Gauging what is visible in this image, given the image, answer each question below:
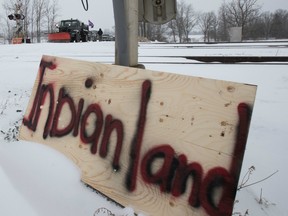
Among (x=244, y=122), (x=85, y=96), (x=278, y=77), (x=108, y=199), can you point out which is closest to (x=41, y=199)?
(x=108, y=199)

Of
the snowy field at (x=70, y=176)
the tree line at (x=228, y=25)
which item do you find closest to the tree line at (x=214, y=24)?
the tree line at (x=228, y=25)

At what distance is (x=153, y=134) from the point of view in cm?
203

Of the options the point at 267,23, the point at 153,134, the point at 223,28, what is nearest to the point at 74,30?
the point at 153,134

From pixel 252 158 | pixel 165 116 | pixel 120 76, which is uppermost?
pixel 120 76

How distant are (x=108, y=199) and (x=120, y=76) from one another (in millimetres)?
874

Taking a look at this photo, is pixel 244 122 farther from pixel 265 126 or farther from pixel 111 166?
pixel 265 126

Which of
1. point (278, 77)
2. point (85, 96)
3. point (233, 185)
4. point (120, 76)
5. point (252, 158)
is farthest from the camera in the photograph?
point (278, 77)

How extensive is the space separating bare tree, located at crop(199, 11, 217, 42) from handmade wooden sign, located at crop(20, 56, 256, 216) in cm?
6242

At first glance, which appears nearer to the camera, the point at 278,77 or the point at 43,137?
the point at 43,137

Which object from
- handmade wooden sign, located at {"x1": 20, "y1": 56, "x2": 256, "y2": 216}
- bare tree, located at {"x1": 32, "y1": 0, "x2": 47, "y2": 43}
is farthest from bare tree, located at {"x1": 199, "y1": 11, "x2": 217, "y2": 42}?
handmade wooden sign, located at {"x1": 20, "y1": 56, "x2": 256, "y2": 216}

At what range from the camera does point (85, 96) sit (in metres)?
2.46

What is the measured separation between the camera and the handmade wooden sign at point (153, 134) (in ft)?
5.82

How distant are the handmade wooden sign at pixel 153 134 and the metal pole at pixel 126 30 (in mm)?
514

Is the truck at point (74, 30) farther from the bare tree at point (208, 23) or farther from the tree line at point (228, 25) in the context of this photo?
the bare tree at point (208, 23)
